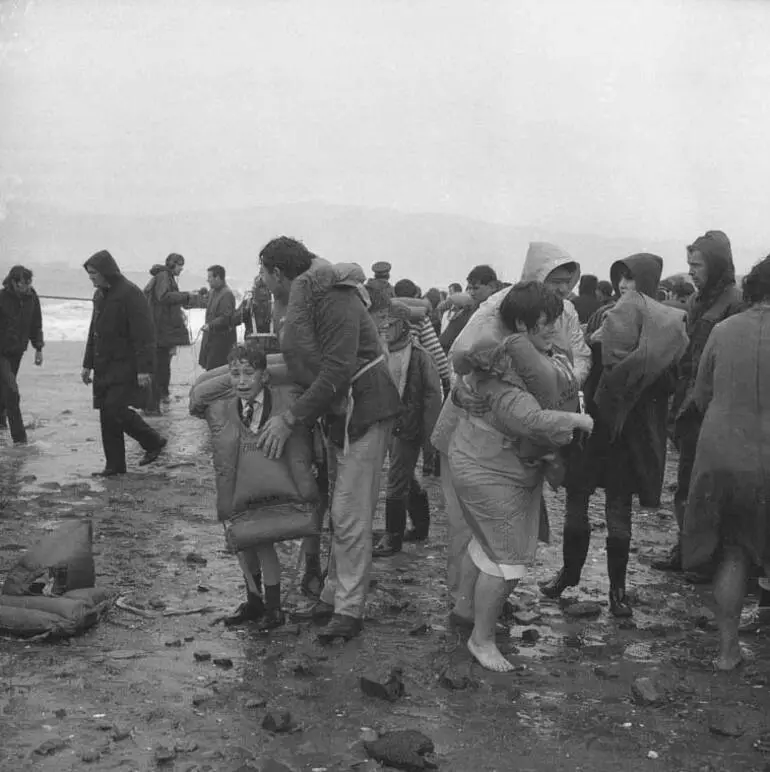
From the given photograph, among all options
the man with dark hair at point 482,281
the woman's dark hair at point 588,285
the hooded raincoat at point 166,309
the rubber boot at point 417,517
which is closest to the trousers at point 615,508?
the rubber boot at point 417,517

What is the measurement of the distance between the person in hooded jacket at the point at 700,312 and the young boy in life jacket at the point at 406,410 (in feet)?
4.98

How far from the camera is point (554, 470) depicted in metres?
4.83

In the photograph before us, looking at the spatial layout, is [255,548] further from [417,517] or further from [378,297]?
[417,517]

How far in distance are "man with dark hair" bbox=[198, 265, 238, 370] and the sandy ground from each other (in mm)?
6366

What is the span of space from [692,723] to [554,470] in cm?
115

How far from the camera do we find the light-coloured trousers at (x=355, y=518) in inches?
209

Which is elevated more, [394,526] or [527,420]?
[527,420]

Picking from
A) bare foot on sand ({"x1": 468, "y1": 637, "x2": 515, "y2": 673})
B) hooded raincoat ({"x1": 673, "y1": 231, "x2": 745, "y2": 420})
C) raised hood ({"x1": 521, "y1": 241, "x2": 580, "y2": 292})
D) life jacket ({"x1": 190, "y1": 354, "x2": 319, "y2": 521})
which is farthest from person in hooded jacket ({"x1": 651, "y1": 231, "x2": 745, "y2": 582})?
life jacket ({"x1": 190, "y1": 354, "x2": 319, "y2": 521})

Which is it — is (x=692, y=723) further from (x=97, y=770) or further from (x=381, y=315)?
(x=381, y=315)

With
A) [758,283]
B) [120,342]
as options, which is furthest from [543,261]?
[120,342]

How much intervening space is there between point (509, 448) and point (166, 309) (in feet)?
32.4

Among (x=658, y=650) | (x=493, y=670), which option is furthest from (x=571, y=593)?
(x=493, y=670)

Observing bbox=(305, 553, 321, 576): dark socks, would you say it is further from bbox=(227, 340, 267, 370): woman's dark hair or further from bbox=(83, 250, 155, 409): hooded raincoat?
bbox=(83, 250, 155, 409): hooded raincoat

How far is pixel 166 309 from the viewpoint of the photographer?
46.1 ft
